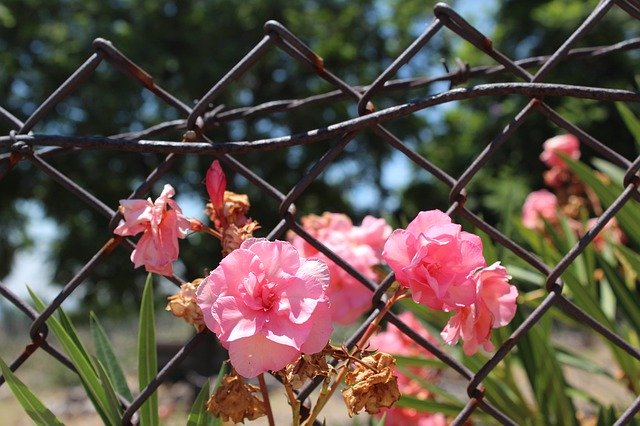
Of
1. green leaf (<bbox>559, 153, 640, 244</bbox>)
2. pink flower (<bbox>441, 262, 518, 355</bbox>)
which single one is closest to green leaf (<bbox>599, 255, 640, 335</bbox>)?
green leaf (<bbox>559, 153, 640, 244</bbox>)

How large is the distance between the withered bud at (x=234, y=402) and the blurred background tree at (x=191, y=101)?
843cm

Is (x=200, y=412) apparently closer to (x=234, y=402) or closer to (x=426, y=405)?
(x=234, y=402)

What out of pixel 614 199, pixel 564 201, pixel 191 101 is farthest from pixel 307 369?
pixel 191 101

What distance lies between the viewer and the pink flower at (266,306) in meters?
0.48

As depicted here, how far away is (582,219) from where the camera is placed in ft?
5.16

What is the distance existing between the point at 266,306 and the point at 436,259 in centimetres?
13

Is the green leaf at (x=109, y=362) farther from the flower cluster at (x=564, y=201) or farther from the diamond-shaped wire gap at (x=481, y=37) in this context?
the flower cluster at (x=564, y=201)

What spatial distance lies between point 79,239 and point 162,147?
1023cm

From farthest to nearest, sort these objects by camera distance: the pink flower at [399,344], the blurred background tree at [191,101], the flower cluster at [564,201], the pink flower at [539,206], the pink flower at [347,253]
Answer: the blurred background tree at [191,101]
the pink flower at [539,206]
the flower cluster at [564,201]
the pink flower at [399,344]
the pink flower at [347,253]

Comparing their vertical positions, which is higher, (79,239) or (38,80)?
(38,80)

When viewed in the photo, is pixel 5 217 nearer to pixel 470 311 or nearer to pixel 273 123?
pixel 273 123

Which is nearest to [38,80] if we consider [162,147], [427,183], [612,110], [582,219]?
[427,183]

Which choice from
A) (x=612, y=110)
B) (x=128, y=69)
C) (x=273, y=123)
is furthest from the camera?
(x=273, y=123)

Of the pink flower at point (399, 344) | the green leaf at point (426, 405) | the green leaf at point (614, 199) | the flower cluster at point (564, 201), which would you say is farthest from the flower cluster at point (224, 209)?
the flower cluster at point (564, 201)
